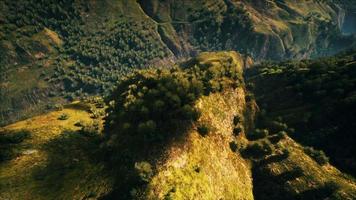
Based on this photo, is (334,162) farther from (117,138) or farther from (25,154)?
(25,154)

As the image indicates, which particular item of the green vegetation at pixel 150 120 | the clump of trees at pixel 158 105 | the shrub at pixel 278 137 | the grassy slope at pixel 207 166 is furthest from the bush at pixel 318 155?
the green vegetation at pixel 150 120

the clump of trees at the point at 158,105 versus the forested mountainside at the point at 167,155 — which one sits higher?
the clump of trees at the point at 158,105

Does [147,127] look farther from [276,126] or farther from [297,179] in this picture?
[276,126]

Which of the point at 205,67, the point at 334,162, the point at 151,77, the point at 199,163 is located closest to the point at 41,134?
the point at 151,77

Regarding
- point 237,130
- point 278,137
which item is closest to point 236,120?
point 237,130

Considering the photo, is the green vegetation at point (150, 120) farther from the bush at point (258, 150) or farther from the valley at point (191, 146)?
the bush at point (258, 150)

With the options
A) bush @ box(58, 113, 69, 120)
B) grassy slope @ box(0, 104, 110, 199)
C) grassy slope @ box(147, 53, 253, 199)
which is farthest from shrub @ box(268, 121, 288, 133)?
Result: bush @ box(58, 113, 69, 120)
